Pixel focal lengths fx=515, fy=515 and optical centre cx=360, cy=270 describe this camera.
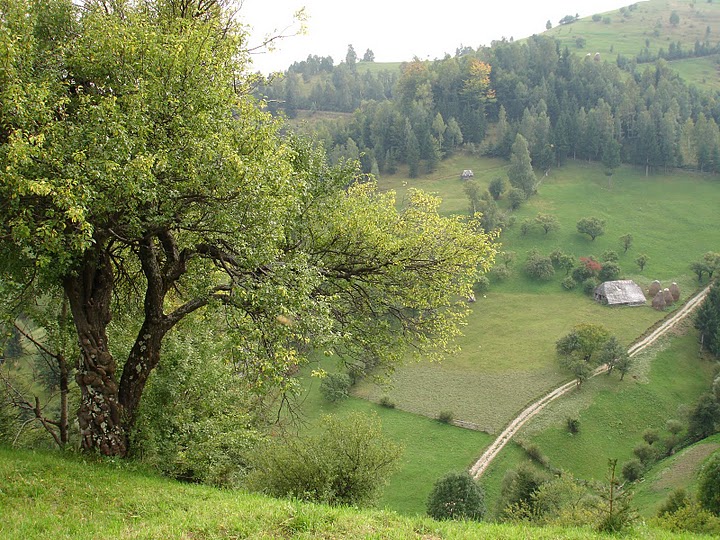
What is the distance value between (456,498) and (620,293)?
200 ft

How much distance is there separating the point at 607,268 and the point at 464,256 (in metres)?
87.5

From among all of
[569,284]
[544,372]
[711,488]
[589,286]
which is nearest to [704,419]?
[544,372]

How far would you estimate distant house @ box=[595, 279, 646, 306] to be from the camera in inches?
3484

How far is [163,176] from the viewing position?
14.2m

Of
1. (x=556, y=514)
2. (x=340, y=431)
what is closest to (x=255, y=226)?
(x=340, y=431)

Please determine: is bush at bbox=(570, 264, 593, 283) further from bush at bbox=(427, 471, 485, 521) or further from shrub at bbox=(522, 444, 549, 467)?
bush at bbox=(427, 471, 485, 521)

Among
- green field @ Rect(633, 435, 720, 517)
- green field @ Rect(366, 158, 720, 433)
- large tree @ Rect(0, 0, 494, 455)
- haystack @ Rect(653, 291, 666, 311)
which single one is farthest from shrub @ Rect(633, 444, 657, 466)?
large tree @ Rect(0, 0, 494, 455)

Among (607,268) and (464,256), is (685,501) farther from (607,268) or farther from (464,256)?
(607,268)

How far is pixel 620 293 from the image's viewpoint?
294ft

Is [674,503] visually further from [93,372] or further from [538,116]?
[538,116]

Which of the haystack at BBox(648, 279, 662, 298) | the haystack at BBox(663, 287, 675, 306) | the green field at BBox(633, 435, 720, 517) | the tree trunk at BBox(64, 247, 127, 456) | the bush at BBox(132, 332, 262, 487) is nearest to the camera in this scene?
the tree trunk at BBox(64, 247, 127, 456)

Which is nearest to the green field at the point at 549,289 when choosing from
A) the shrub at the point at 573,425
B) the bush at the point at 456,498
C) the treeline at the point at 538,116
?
the shrub at the point at 573,425

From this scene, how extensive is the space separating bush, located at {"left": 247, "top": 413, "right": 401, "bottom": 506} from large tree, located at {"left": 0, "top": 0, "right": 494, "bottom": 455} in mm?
15602

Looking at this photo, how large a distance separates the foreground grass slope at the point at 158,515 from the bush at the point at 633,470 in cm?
4917
